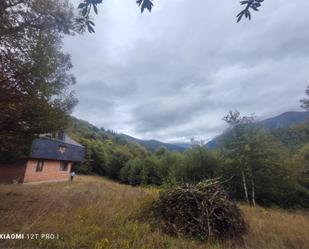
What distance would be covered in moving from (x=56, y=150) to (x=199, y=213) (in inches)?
790

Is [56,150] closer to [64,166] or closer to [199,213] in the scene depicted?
[64,166]

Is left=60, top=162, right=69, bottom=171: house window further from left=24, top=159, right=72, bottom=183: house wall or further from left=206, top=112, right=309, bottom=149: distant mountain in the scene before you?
left=206, top=112, right=309, bottom=149: distant mountain

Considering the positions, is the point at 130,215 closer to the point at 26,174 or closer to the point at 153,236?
the point at 153,236

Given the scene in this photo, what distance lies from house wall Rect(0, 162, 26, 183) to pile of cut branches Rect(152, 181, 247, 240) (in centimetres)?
1662

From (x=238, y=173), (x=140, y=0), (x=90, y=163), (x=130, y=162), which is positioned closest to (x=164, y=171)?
(x=130, y=162)

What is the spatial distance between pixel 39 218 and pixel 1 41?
575 centimetres

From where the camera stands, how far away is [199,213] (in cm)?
490

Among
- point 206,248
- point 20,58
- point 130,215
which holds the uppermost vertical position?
point 20,58

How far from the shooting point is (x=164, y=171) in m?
31.8

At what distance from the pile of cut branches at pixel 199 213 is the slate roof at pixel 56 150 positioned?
13.8m

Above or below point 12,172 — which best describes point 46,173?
below

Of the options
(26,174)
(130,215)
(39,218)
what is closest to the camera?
(39,218)

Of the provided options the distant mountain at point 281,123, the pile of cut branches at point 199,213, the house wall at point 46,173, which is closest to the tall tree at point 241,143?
the distant mountain at point 281,123

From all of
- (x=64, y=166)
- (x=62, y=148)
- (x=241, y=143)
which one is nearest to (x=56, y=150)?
(x=62, y=148)
